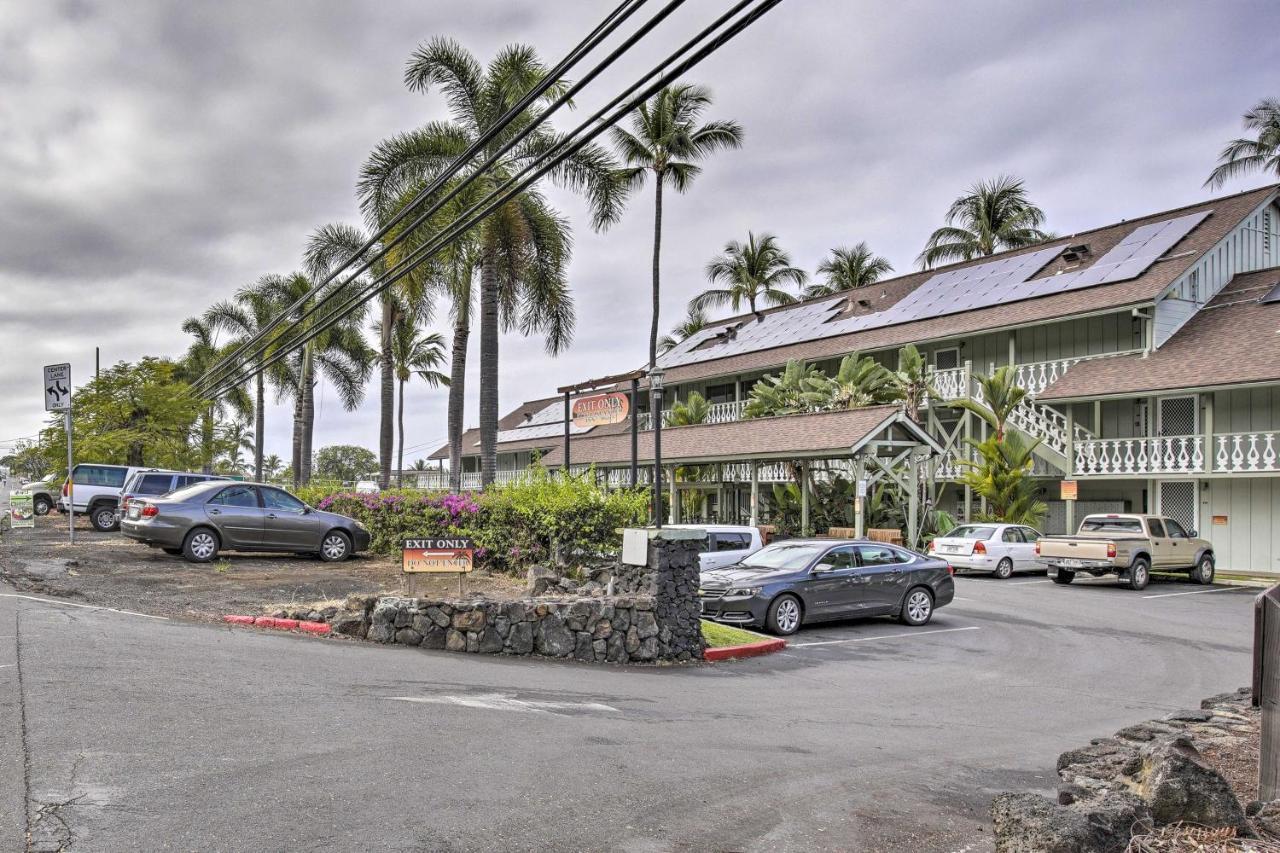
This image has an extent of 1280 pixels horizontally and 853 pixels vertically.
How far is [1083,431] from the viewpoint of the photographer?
3069cm

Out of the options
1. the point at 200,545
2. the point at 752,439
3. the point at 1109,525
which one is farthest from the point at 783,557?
the point at 752,439

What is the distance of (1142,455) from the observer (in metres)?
28.4

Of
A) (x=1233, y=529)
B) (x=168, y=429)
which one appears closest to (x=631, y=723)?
(x=1233, y=529)

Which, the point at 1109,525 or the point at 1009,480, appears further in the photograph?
the point at 1009,480

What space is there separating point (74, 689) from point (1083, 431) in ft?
96.6

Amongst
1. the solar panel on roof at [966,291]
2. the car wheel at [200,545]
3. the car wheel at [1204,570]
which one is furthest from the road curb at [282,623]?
the solar panel on roof at [966,291]

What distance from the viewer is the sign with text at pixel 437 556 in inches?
524

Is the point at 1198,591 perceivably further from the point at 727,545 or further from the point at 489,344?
the point at 489,344

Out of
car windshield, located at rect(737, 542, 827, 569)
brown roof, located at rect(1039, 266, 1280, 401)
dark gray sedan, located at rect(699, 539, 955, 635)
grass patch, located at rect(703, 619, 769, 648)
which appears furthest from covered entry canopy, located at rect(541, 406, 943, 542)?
grass patch, located at rect(703, 619, 769, 648)

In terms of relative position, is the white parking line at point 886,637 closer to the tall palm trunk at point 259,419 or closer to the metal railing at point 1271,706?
the metal railing at point 1271,706

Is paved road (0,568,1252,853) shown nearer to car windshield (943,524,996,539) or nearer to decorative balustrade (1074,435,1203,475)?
car windshield (943,524,996,539)

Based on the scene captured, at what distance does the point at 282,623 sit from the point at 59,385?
11.5m

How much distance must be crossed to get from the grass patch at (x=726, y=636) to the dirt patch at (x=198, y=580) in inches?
114

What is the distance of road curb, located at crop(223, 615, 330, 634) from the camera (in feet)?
40.0
